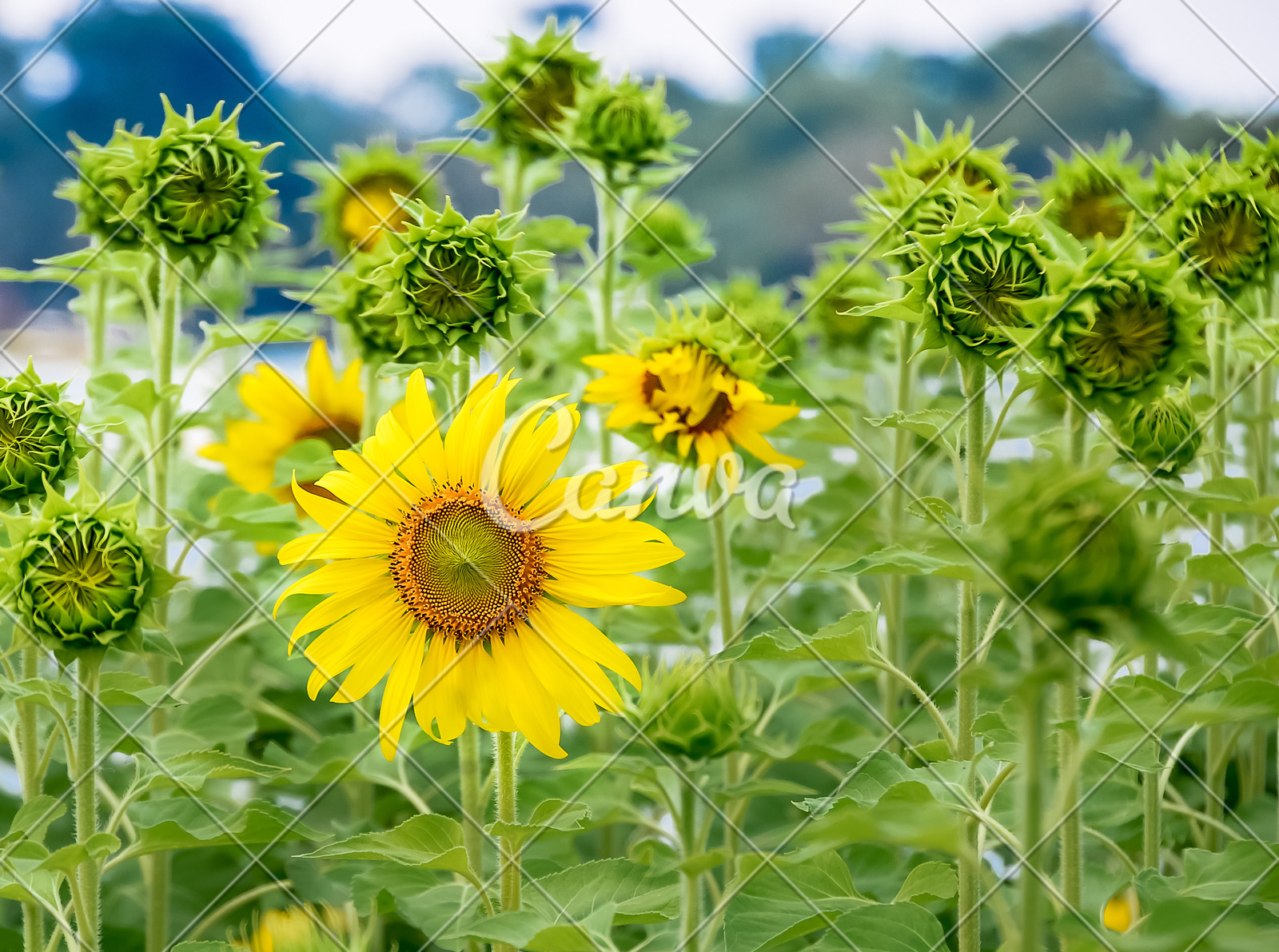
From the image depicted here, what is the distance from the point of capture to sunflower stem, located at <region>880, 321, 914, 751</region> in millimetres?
850

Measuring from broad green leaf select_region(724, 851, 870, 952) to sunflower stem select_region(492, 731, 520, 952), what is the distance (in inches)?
4.6

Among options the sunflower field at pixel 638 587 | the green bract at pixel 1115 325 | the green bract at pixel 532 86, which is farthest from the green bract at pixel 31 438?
the green bract at pixel 1115 325

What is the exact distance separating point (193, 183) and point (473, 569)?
309mm

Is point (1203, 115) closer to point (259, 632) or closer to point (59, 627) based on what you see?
point (259, 632)

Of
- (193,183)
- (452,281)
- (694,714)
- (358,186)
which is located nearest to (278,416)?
(358,186)

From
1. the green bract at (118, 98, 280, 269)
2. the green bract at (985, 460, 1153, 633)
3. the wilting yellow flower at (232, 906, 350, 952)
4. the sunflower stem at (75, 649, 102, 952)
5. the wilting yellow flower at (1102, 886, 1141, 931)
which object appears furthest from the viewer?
the wilting yellow flower at (1102, 886, 1141, 931)

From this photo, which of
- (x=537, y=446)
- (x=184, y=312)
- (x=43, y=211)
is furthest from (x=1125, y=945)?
(x=43, y=211)

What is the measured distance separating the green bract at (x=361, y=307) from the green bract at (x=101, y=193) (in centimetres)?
12

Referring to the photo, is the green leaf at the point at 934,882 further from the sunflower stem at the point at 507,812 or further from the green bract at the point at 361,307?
the green bract at the point at 361,307

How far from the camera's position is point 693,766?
670 millimetres

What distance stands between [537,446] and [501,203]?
1.51ft

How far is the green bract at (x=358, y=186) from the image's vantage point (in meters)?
1.09

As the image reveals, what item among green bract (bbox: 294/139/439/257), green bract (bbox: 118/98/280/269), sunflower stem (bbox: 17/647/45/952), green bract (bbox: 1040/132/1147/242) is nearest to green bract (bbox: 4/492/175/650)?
sunflower stem (bbox: 17/647/45/952)

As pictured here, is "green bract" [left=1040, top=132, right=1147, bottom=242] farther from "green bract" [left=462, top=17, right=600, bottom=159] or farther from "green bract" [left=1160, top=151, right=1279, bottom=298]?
"green bract" [left=462, top=17, right=600, bottom=159]
